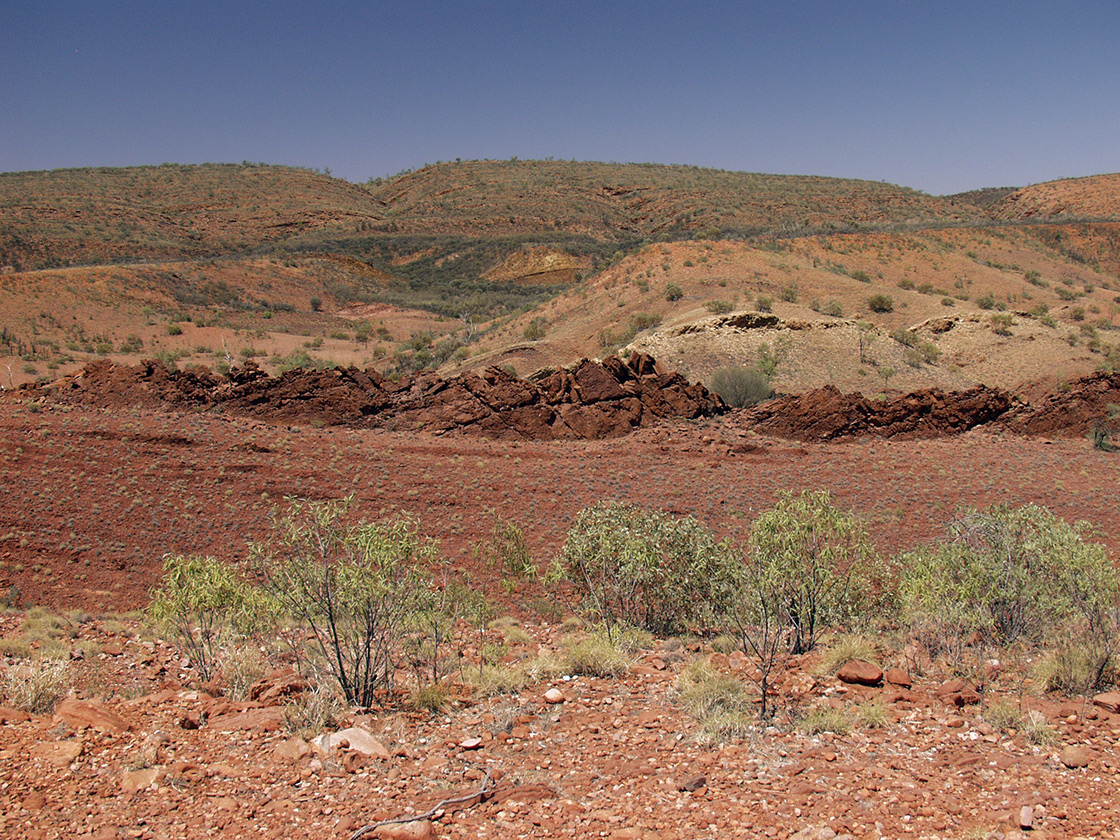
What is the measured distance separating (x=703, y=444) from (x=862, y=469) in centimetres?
343

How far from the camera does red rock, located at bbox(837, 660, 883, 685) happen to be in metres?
6.93

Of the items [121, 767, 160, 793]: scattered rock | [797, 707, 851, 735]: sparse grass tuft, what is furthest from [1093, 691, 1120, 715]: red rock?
[121, 767, 160, 793]: scattered rock

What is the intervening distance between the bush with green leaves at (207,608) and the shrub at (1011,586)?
711 centimetres

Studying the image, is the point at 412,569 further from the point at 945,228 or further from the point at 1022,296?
the point at 945,228

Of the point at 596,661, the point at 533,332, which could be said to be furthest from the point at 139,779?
the point at 533,332

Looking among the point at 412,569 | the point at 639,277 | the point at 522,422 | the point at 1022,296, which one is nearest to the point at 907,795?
the point at 412,569

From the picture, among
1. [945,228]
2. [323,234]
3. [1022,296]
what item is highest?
[323,234]

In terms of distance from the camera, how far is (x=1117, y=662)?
6.55 m

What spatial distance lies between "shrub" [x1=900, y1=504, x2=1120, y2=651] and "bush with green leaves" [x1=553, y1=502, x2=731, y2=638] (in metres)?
2.41

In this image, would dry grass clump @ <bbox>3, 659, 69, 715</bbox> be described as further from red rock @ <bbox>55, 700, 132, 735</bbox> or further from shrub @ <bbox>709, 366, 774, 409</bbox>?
shrub @ <bbox>709, 366, 774, 409</bbox>

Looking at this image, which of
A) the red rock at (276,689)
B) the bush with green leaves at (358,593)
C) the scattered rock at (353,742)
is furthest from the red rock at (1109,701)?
the red rock at (276,689)

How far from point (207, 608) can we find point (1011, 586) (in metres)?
8.93

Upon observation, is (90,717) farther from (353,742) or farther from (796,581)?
(796,581)

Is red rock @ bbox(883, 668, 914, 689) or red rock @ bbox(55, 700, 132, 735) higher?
red rock @ bbox(55, 700, 132, 735)
